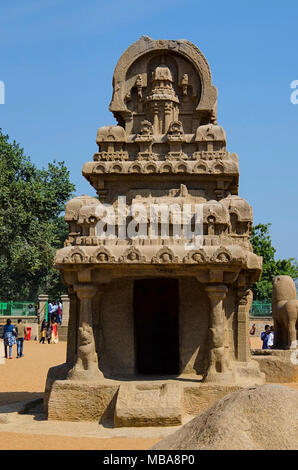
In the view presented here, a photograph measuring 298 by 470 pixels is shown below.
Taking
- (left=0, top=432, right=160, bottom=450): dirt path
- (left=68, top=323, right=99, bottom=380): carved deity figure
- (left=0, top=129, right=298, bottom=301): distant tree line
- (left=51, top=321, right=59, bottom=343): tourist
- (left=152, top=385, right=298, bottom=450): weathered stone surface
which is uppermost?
(left=0, top=129, right=298, bottom=301): distant tree line

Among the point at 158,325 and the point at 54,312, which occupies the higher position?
the point at 54,312

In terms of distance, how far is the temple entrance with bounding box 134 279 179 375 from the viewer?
13.2 meters

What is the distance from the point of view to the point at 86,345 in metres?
11.6

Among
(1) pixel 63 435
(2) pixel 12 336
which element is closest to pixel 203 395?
(1) pixel 63 435

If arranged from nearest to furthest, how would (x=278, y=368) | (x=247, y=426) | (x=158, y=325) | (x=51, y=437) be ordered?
(x=247, y=426) → (x=51, y=437) → (x=158, y=325) → (x=278, y=368)

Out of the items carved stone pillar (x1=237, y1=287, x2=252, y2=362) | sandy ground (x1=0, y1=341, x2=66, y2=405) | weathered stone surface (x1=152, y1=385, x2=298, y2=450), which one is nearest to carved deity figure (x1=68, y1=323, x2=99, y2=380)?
carved stone pillar (x1=237, y1=287, x2=252, y2=362)

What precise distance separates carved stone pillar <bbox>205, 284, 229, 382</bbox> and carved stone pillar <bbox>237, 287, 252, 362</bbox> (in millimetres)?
1365

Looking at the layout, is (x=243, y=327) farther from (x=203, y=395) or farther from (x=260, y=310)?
(x=260, y=310)

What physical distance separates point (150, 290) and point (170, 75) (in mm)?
4799

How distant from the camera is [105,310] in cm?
1294

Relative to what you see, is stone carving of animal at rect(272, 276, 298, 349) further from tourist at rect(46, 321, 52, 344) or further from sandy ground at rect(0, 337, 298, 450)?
tourist at rect(46, 321, 52, 344)

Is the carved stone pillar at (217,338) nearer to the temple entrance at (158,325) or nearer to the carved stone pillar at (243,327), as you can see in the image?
the carved stone pillar at (243,327)

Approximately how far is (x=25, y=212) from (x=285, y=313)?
73.7 feet

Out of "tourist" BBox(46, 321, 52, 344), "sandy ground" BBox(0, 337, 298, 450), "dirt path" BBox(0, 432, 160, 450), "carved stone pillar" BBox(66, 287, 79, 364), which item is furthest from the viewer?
"tourist" BBox(46, 321, 52, 344)
